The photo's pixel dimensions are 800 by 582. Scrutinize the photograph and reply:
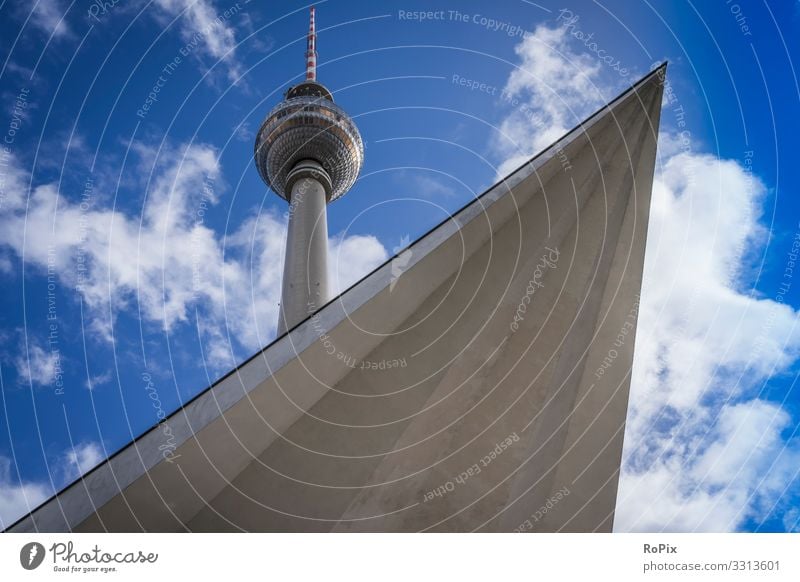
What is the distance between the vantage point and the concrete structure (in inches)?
227

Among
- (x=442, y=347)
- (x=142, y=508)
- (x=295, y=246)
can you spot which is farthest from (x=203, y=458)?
(x=295, y=246)

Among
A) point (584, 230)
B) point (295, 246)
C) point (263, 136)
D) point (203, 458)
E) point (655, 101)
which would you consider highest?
point (263, 136)

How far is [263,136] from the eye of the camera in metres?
29.1

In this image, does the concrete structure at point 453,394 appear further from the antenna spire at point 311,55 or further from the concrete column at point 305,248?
the antenna spire at point 311,55

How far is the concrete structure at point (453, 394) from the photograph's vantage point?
577cm

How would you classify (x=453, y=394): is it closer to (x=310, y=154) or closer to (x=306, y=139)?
(x=306, y=139)
